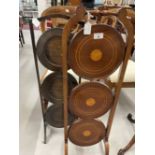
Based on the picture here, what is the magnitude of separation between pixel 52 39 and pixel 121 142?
1.11 m

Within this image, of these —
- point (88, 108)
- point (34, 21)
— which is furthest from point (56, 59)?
point (88, 108)

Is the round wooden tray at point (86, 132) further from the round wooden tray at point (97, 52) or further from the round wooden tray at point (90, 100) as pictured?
the round wooden tray at point (97, 52)

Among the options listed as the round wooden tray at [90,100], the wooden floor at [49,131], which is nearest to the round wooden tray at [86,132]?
the round wooden tray at [90,100]

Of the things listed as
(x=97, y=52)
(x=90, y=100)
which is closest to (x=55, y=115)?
(x=90, y=100)

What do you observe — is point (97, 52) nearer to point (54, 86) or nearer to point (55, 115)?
point (54, 86)

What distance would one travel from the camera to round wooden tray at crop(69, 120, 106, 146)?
1323mm

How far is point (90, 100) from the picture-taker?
118 cm

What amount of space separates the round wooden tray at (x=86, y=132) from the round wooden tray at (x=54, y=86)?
0.81ft

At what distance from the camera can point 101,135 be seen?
1429 mm

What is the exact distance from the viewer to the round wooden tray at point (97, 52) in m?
0.95

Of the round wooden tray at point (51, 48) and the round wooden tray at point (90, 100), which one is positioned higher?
the round wooden tray at point (51, 48)

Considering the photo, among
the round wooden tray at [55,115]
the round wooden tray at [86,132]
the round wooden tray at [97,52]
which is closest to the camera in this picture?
the round wooden tray at [97,52]
